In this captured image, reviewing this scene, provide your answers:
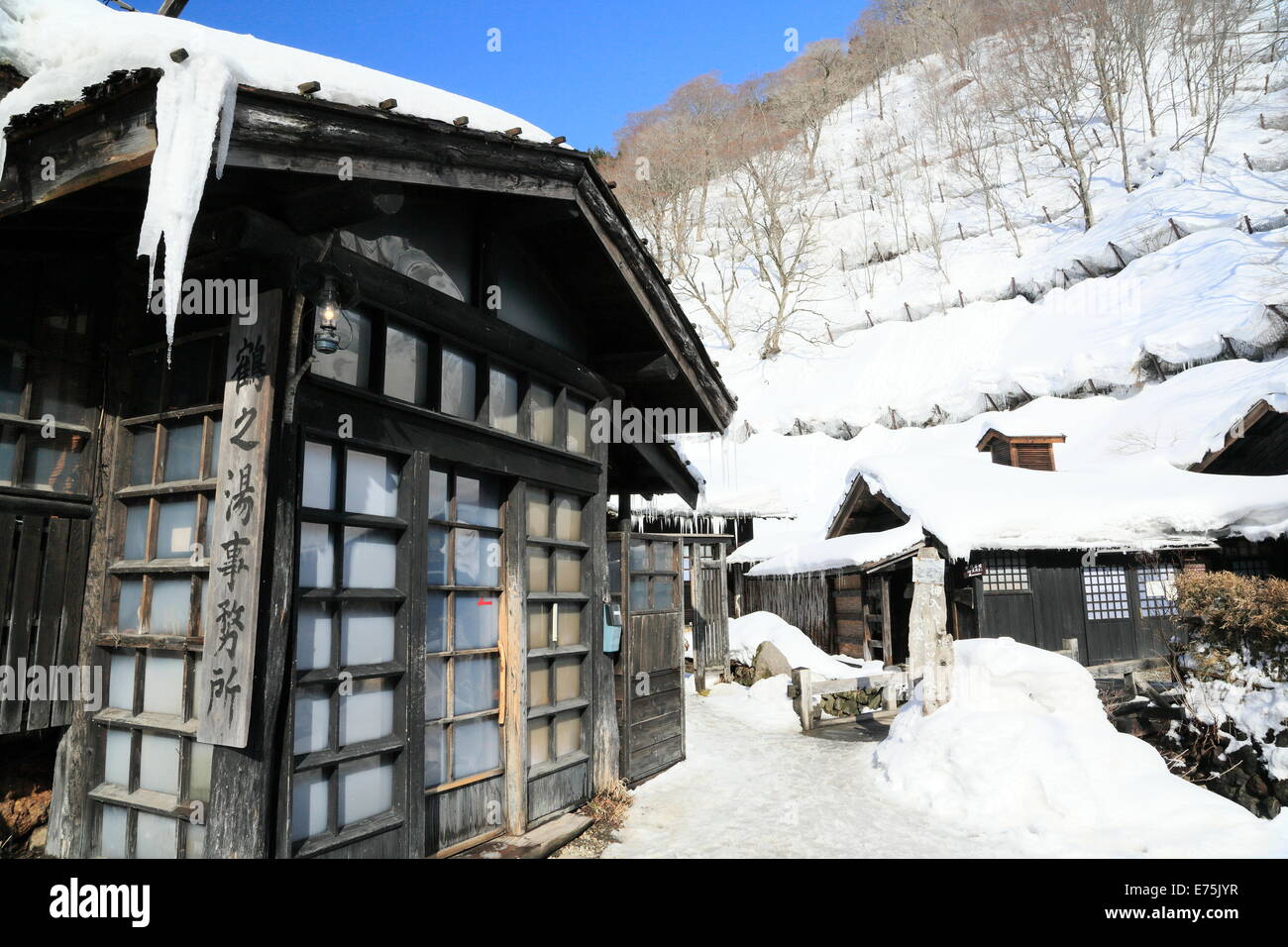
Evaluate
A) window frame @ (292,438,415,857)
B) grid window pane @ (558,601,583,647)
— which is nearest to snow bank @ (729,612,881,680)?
grid window pane @ (558,601,583,647)

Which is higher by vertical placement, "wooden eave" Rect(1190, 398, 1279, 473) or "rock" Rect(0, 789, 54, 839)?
"wooden eave" Rect(1190, 398, 1279, 473)

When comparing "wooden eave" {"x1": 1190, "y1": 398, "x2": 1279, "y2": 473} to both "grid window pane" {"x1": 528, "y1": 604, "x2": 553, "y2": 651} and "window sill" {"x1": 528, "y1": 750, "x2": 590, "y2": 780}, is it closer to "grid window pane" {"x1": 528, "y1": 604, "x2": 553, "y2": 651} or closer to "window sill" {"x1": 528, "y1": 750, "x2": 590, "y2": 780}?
"window sill" {"x1": 528, "y1": 750, "x2": 590, "y2": 780}

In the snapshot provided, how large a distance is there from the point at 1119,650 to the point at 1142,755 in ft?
39.5

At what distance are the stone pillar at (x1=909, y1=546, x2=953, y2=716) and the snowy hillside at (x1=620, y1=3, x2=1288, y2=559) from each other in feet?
46.2

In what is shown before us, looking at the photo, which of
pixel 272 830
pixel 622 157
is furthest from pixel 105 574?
pixel 622 157

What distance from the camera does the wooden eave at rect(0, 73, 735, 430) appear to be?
3.17m

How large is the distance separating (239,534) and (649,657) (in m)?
5.30

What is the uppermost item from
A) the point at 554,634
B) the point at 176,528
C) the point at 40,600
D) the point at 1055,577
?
the point at 176,528

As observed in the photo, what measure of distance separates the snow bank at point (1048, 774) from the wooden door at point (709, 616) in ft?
27.5

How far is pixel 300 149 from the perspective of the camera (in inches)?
142

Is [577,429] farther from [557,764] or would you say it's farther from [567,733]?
[557,764]

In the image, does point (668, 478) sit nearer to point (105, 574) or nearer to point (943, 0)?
point (105, 574)

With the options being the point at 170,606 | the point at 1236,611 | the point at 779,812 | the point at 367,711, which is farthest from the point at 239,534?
the point at 1236,611

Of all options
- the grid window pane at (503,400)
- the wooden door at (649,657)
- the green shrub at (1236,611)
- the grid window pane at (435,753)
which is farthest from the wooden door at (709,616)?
the grid window pane at (435,753)
